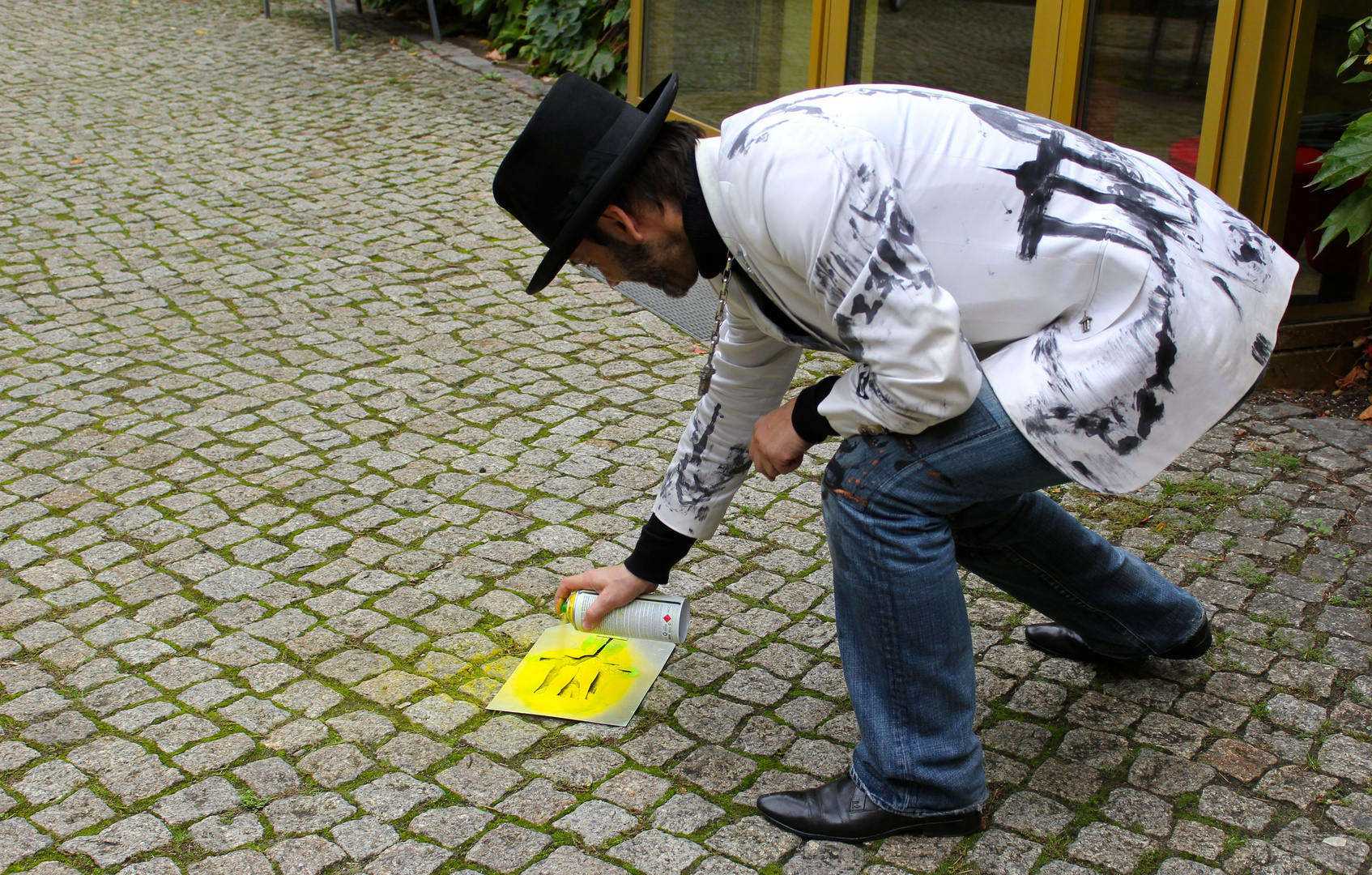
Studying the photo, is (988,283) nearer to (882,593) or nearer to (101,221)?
(882,593)

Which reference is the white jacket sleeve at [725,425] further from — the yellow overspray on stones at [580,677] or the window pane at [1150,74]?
the window pane at [1150,74]

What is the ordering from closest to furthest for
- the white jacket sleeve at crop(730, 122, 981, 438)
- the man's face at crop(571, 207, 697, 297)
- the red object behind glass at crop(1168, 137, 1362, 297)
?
1. the white jacket sleeve at crop(730, 122, 981, 438)
2. the man's face at crop(571, 207, 697, 297)
3. the red object behind glass at crop(1168, 137, 1362, 297)

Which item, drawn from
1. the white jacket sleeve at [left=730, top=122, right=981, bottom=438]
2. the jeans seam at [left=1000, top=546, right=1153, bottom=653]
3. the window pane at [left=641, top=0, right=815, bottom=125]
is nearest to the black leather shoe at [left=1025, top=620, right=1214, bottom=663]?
the jeans seam at [left=1000, top=546, right=1153, bottom=653]

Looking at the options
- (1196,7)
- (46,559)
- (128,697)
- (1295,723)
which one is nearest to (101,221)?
(46,559)

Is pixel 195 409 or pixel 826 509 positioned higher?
pixel 826 509

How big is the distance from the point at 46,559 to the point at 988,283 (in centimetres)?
258

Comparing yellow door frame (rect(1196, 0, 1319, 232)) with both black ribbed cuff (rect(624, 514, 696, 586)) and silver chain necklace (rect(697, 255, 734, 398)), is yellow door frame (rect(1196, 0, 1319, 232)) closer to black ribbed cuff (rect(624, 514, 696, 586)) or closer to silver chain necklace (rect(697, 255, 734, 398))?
silver chain necklace (rect(697, 255, 734, 398))

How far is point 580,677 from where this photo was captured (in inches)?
107

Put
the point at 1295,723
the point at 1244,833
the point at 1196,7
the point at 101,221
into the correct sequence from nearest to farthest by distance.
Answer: the point at 1244,833 < the point at 1295,723 < the point at 1196,7 < the point at 101,221

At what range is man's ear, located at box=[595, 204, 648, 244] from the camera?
1946 mm

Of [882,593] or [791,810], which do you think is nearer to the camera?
[882,593]

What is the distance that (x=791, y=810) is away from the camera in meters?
2.26

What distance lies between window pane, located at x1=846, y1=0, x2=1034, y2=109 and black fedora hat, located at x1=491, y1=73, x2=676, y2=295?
310cm

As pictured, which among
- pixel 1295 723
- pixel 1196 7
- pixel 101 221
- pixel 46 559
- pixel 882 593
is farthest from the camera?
pixel 101 221
